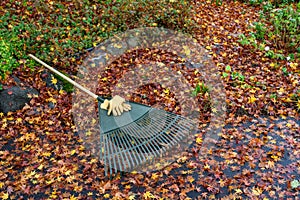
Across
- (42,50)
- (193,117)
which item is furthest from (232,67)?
(42,50)

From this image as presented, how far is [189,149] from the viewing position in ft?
12.9

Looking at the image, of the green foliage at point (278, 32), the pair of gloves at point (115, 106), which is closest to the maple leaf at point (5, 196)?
the pair of gloves at point (115, 106)

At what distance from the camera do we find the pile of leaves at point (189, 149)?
3.43 metres

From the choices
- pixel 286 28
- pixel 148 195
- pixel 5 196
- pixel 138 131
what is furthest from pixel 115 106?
pixel 286 28

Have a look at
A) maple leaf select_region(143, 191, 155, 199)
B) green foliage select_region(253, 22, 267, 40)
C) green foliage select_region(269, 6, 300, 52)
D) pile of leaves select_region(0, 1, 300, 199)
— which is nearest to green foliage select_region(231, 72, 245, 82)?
pile of leaves select_region(0, 1, 300, 199)

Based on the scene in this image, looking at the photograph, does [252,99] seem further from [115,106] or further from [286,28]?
[286,28]

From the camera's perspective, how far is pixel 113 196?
3.34 meters

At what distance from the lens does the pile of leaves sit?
3.43 metres

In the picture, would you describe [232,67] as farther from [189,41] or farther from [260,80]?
[189,41]

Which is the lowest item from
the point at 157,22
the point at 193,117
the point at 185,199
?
the point at 185,199

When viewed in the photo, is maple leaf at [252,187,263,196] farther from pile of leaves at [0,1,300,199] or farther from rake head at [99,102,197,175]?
rake head at [99,102,197,175]

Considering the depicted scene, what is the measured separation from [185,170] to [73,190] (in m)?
1.32

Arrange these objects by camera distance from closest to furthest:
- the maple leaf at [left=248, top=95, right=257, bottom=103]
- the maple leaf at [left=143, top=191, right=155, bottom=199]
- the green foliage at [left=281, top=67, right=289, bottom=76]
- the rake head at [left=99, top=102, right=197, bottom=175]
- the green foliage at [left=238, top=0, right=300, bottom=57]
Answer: the rake head at [left=99, top=102, right=197, bottom=175] → the maple leaf at [left=143, top=191, right=155, bottom=199] → the maple leaf at [left=248, top=95, right=257, bottom=103] → the green foliage at [left=281, top=67, right=289, bottom=76] → the green foliage at [left=238, top=0, right=300, bottom=57]

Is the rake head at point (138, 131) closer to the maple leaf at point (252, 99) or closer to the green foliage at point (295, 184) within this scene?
the green foliage at point (295, 184)
